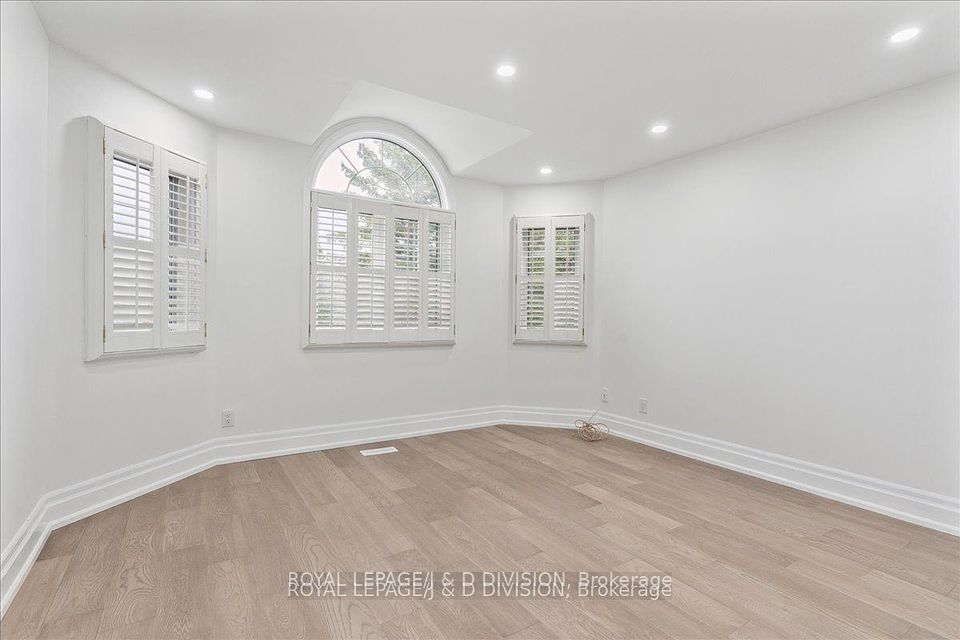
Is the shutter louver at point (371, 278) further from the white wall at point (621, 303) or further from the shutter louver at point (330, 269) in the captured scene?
the white wall at point (621, 303)

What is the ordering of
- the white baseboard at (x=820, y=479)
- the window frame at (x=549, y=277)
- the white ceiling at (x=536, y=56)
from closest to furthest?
the white ceiling at (x=536, y=56) < the white baseboard at (x=820, y=479) < the window frame at (x=549, y=277)

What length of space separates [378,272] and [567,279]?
6.36 feet

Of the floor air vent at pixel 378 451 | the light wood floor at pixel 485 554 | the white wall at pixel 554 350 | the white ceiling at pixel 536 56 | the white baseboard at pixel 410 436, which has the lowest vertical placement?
the floor air vent at pixel 378 451

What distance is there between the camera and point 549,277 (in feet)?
15.9

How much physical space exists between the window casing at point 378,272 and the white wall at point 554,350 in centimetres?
70

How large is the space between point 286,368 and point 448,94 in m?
2.43

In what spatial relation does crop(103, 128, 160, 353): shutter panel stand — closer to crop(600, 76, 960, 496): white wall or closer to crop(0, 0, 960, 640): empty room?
crop(0, 0, 960, 640): empty room

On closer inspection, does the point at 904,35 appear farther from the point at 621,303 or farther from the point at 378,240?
the point at 378,240

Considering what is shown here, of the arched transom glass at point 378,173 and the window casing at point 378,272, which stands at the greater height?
the arched transom glass at point 378,173

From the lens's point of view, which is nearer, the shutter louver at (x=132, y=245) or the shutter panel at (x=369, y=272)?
the shutter louver at (x=132, y=245)

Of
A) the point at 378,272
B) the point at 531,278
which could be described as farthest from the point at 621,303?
the point at 378,272

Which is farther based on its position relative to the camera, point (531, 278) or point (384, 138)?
point (531, 278)

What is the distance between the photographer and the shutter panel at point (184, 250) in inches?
120

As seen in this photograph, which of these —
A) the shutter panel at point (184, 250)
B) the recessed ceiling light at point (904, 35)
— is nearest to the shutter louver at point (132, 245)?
the shutter panel at point (184, 250)
